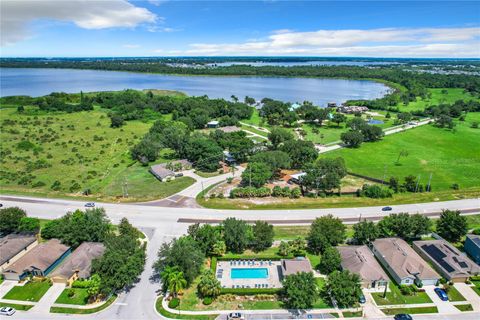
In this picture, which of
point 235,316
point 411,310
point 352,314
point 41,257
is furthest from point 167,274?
point 411,310

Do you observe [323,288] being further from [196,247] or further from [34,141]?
[34,141]

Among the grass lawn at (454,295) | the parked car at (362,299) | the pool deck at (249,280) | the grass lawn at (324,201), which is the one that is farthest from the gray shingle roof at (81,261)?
the grass lawn at (454,295)

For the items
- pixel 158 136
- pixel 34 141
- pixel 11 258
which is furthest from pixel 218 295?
pixel 34 141

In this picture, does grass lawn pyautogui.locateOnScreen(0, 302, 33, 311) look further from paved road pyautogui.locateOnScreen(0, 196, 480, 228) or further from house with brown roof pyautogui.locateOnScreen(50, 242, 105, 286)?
paved road pyautogui.locateOnScreen(0, 196, 480, 228)

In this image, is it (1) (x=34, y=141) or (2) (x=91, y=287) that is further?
(1) (x=34, y=141)

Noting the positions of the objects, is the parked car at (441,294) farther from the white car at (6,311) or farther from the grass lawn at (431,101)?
the grass lawn at (431,101)

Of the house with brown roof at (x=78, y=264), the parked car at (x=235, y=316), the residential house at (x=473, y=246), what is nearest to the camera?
the parked car at (x=235, y=316)
